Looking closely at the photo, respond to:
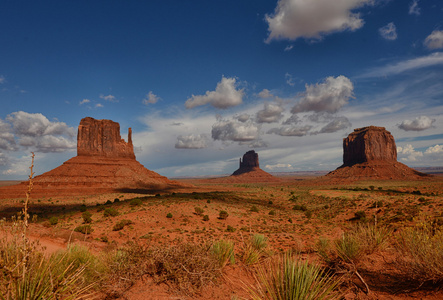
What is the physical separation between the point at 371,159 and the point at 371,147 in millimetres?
7661

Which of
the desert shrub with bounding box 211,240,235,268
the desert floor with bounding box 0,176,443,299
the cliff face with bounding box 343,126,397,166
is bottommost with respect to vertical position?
the desert floor with bounding box 0,176,443,299

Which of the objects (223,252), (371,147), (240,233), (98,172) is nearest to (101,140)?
(98,172)

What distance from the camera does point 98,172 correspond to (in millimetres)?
79750

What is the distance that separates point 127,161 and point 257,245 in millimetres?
97553

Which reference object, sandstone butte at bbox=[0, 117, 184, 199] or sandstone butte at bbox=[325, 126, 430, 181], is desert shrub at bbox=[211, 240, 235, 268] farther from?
sandstone butte at bbox=[325, 126, 430, 181]

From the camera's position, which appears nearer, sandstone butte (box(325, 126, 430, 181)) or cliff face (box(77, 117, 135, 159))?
cliff face (box(77, 117, 135, 159))

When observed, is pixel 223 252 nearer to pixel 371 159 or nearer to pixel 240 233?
pixel 240 233

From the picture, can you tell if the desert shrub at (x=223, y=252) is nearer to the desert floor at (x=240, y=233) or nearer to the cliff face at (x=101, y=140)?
the desert floor at (x=240, y=233)

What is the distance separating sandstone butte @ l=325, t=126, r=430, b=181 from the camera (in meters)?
118

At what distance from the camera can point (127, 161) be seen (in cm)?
9694

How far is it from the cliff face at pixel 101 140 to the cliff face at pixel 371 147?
441 ft

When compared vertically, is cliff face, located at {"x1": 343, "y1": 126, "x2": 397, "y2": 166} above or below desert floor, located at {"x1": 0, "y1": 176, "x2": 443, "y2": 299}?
above

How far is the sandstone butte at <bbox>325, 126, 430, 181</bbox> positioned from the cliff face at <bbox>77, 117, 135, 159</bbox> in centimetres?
11023

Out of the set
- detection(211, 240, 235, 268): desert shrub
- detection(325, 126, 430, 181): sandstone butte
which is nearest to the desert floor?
detection(211, 240, 235, 268): desert shrub
